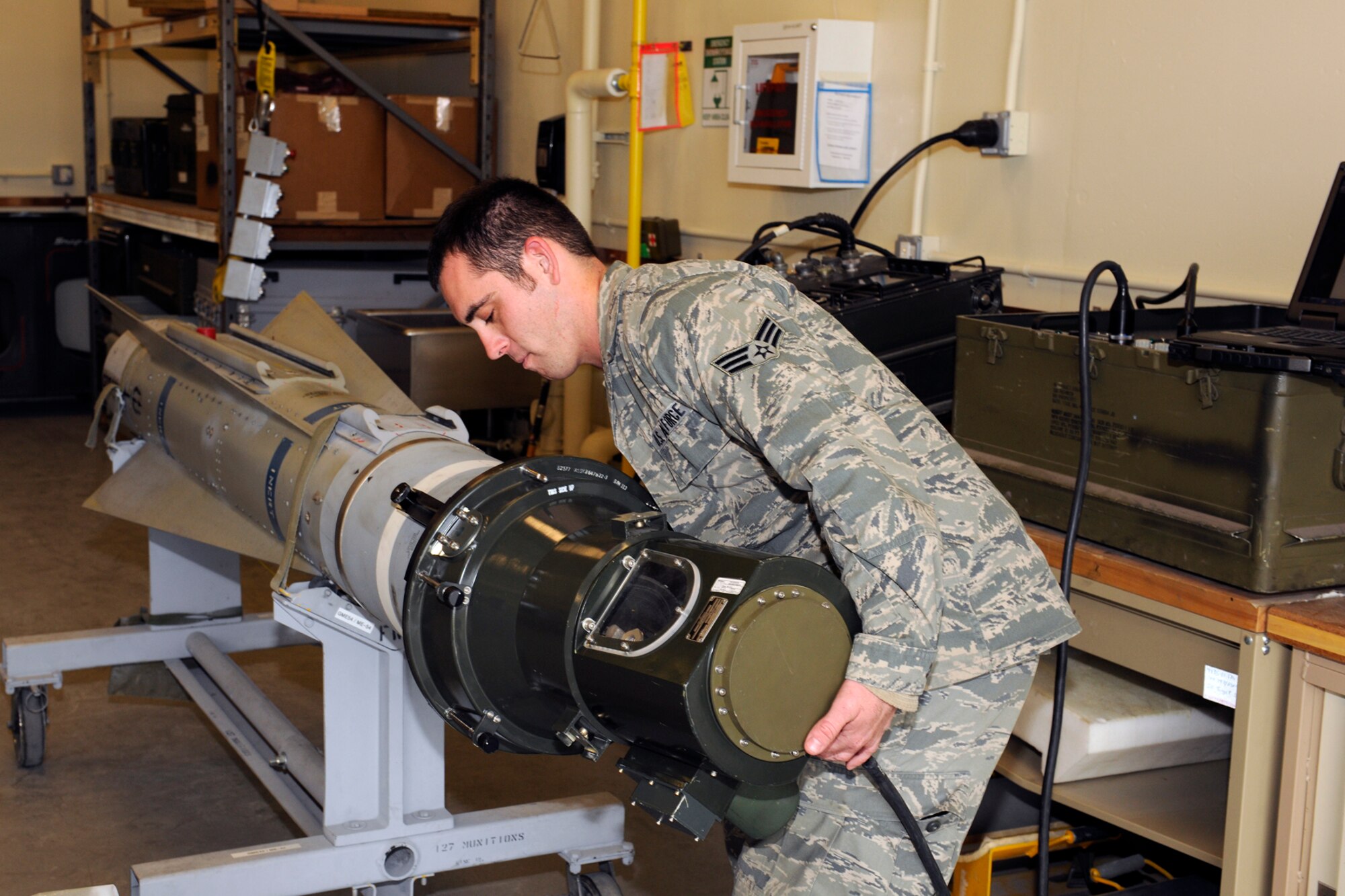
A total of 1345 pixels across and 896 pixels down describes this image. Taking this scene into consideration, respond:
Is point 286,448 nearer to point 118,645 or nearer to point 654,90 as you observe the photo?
point 118,645

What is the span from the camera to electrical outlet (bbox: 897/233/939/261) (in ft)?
8.57

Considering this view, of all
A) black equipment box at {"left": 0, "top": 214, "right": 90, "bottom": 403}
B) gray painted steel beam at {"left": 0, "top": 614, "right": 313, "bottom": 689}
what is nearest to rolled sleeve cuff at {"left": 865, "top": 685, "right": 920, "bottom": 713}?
gray painted steel beam at {"left": 0, "top": 614, "right": 313, "bottom": 689}

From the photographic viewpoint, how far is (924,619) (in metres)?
1.11

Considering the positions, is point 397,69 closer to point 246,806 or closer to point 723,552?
point 246,806

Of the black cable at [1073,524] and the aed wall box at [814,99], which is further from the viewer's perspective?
the aed wall box at [814,99]

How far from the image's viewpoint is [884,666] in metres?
1.09

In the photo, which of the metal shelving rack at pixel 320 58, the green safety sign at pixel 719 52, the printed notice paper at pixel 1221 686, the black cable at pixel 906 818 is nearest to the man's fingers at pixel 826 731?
the black cable at pixel 906 818

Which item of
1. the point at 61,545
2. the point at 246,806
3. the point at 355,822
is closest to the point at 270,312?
the point at 61,545

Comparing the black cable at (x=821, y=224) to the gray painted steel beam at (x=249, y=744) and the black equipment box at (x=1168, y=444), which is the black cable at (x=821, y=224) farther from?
the gray painted steel beam at (x=249, y=744)

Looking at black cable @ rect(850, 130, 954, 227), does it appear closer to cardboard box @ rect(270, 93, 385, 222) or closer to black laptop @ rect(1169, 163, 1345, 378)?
black laptop @ rect(1169, 163, 1345, 378)

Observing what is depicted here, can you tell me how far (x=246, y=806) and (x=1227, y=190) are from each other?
2.16 m

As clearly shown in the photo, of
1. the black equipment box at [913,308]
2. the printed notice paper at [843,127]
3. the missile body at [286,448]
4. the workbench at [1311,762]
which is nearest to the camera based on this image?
the workbench at [1311,762]

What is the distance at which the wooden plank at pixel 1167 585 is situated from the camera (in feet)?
4.74

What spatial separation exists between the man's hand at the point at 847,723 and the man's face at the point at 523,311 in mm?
533
